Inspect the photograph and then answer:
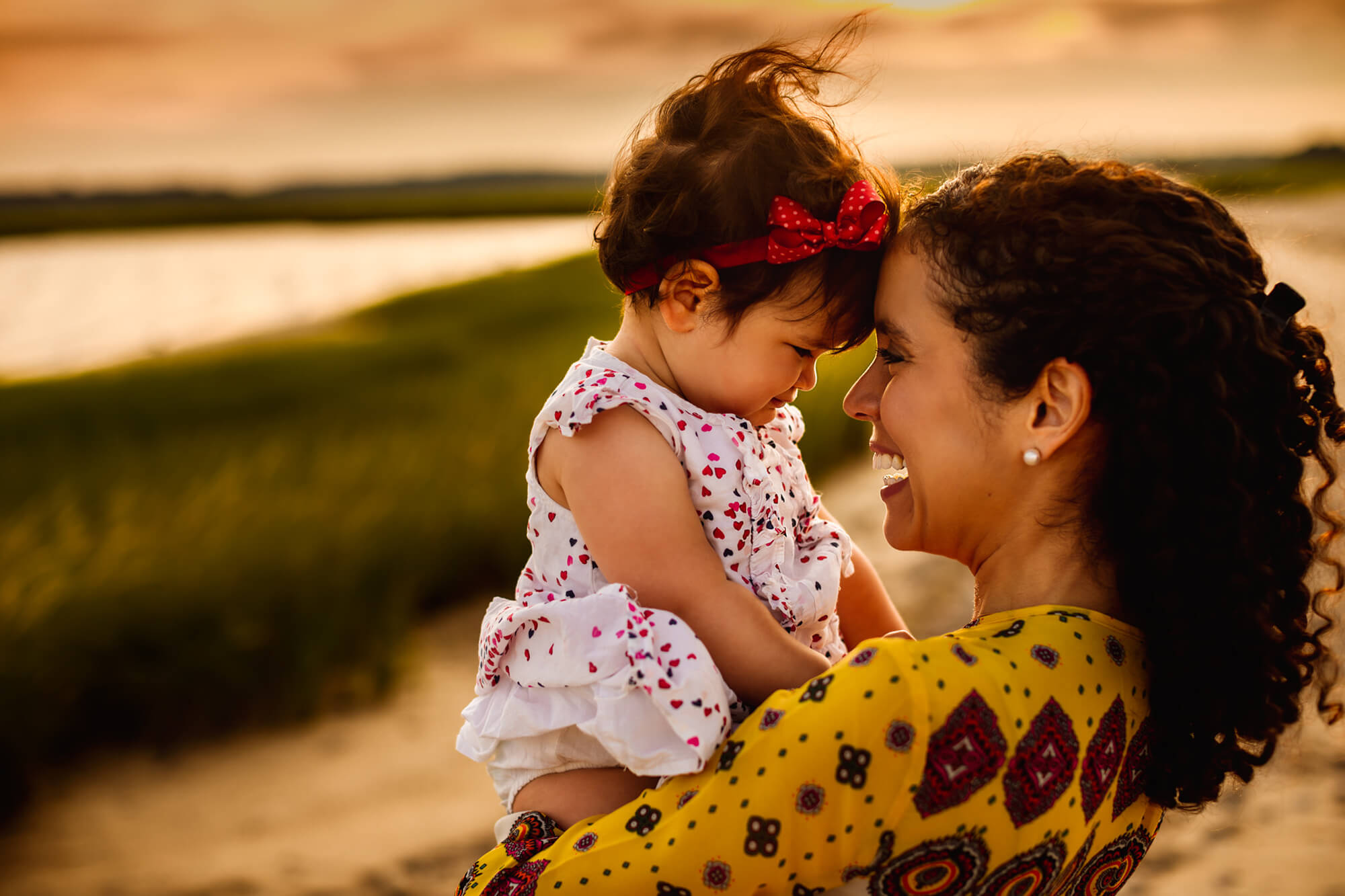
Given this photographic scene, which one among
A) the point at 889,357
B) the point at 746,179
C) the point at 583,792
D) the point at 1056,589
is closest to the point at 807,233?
the point at 746,179

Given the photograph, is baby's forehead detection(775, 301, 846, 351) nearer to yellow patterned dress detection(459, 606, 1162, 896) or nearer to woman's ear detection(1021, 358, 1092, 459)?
woman's ear detection(1021, 358, 1092, 459)

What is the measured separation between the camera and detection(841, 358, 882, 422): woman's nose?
1844mm

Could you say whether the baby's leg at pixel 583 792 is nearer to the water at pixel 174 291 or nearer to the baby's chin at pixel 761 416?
the baby's chin at pixel 761 416

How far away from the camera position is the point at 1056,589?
166cm

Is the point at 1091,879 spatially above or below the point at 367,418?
below

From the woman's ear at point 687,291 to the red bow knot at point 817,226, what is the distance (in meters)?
0.12

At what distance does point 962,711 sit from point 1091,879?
1.53ft

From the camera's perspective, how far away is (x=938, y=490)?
5.75 feet

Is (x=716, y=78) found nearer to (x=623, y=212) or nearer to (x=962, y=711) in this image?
(x=623, y=212)

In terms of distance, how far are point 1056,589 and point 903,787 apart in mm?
495

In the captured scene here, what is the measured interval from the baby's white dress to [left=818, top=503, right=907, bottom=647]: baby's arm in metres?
0.23

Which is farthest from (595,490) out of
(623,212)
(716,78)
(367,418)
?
(367,418)

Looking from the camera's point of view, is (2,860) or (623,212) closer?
(623,212)

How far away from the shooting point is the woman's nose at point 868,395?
184 cm
